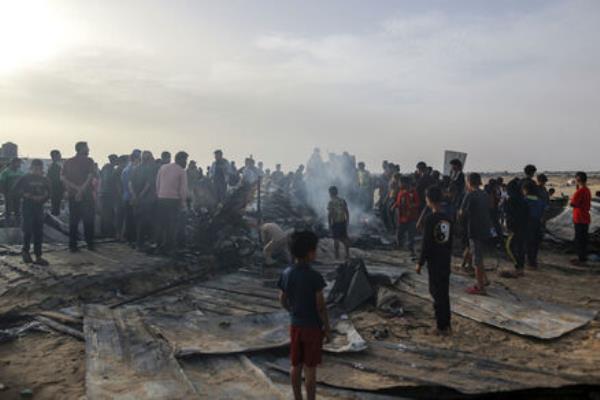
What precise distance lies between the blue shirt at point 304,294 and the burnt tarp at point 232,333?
155 centimetres

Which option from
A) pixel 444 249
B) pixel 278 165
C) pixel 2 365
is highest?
pixel 278 165

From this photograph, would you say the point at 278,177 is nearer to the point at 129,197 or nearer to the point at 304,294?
the point at 129,197

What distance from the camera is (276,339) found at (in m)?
5.81

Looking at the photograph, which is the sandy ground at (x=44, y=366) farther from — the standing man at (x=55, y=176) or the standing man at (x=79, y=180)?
the standing man at (x=55, y=176)

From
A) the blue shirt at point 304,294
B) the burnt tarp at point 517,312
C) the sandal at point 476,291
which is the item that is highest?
the blue shirt at point 304,294

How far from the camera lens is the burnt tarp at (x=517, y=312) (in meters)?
6.51

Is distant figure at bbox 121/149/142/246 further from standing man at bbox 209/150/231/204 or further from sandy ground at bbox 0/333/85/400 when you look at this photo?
sandy ground at bbox 0/333/85/400

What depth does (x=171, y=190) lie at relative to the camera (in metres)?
10.3

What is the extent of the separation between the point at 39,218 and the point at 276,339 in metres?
5.97

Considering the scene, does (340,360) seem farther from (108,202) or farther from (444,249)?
(108,202)

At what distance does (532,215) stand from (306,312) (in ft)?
27.6

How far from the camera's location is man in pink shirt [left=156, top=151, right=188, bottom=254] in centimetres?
1023

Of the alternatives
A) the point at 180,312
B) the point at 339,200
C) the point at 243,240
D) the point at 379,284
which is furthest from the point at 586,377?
the point at 243,240

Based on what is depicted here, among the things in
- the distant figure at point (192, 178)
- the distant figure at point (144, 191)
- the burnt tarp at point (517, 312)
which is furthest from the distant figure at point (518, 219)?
the distant figure at point (192, 178)
